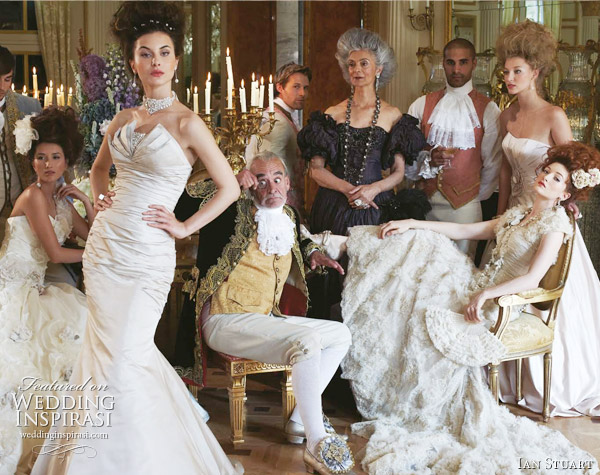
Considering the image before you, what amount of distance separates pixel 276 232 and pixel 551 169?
1361mm

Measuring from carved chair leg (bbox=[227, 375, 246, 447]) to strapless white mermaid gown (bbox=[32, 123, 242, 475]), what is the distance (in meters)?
0.65

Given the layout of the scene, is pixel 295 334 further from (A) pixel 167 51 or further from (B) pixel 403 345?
(A) pixel 167 51

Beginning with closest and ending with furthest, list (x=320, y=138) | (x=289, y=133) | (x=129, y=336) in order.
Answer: (x=129, y=336) → (x=320, y=138) → (x=289, y=133)

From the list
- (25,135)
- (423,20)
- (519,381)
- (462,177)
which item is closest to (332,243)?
(462,177)

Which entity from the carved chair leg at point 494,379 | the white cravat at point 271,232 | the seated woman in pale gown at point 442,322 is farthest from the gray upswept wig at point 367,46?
the carved chair leg at point 494,379

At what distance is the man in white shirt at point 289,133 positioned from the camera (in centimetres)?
487

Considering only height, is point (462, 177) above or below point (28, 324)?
above

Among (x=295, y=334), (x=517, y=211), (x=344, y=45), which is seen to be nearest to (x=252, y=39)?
(x=344, y=45)

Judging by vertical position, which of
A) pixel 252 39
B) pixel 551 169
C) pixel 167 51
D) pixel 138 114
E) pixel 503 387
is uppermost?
pixel 252 39

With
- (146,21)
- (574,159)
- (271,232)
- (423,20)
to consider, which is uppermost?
(423,20)

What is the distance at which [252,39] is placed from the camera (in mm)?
8289

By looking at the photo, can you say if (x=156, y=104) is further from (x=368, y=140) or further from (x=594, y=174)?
(x=594, y=174)

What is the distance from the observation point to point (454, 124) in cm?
464

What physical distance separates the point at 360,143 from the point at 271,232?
1.09m
